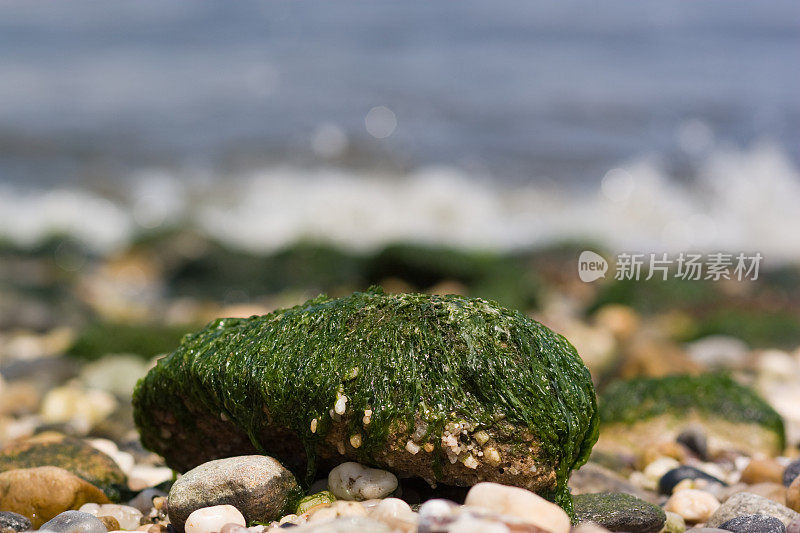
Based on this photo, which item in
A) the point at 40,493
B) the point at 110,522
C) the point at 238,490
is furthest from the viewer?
the point at 40,493

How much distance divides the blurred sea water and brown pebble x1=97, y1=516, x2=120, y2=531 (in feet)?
33.8

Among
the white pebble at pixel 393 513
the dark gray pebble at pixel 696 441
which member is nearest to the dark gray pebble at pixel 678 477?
the dark gray pebble at pixel 696 441

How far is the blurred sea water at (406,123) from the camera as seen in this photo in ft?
53.3

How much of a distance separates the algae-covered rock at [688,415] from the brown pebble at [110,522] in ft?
10.3

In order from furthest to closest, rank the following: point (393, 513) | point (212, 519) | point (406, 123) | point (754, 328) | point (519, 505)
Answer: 1. point (406, 123)
2. point (754, 328)
3. point (212, 519)
4. point (393, 513)
5. point (519, 505)

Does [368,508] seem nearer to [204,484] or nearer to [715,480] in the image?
[204,484]

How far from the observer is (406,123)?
20125 mm

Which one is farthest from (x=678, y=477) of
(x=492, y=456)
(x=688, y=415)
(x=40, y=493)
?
(x=40, y=493)

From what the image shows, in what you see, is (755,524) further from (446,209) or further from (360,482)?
(446,209)

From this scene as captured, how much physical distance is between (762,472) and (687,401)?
1363 millimetres

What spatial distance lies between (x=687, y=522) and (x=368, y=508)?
1.70 meters

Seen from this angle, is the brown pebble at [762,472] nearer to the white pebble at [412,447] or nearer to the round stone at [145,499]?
the white pebble at [412,447]

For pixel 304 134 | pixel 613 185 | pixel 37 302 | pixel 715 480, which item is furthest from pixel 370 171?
pixel 715 480

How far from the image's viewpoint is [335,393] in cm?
333
